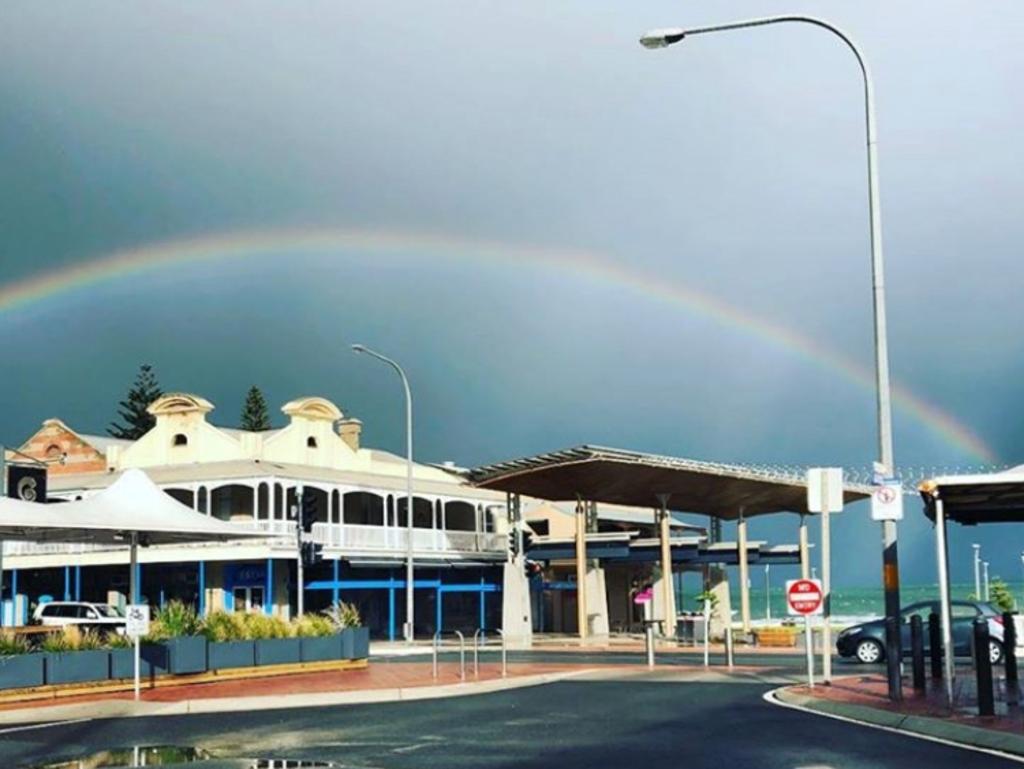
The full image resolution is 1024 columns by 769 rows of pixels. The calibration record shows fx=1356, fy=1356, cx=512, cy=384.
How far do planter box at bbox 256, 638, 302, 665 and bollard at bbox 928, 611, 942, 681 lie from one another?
12238 mm

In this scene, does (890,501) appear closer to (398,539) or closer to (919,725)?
(919,725)

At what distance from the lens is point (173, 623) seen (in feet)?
83.6

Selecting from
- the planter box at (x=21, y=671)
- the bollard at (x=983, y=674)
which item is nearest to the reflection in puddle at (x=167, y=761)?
the planter box at (x=21, y=671)

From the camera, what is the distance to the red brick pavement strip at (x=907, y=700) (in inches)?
Result: 618

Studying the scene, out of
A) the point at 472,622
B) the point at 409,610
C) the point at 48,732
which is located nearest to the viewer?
the point at 48,732

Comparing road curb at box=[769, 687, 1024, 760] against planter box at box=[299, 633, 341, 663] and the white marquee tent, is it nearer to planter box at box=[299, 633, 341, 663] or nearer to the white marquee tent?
planter box at box=[299, 633, 341, 663]

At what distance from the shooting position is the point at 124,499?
1045 inches

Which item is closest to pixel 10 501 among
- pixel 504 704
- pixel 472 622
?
pixel 504 704

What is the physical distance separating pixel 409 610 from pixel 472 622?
52.8ft

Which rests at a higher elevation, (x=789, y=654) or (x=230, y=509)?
(x=230, y=509)

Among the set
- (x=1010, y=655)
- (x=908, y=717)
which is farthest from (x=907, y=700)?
(x=908, y=717)

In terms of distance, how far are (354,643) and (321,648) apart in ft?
3.25

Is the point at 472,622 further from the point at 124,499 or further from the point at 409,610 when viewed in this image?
the point at 124,499

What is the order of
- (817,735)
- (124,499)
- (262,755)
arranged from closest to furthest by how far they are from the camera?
(262,755)
(817,735)
(124,499)
